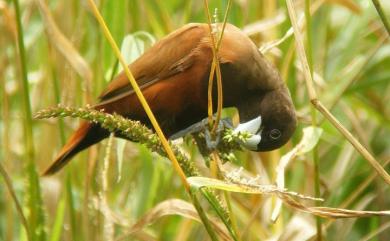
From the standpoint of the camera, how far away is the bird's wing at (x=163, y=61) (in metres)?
2.11

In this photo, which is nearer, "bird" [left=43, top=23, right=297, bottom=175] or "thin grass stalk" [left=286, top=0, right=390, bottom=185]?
"thin grass stalk" [left=286, top=0, right=390, bottom=185]

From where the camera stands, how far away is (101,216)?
213cm

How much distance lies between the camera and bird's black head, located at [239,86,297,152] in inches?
77.7

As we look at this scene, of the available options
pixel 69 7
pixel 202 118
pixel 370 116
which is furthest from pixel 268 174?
pixel 69 7

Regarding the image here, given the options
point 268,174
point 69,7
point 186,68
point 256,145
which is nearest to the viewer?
point 256,145

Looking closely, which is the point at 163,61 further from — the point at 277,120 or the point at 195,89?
the point at 277,120

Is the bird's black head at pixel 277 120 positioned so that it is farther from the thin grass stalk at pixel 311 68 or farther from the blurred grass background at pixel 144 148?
the thin grass stalk at pixel 311 68

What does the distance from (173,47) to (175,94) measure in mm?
116

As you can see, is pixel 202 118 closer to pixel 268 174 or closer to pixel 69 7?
pixel 268 174

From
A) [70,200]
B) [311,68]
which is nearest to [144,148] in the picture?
[70,200]

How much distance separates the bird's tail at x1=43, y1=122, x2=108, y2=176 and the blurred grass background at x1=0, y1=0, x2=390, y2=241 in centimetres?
3

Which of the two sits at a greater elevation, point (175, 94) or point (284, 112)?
point (175, 94)

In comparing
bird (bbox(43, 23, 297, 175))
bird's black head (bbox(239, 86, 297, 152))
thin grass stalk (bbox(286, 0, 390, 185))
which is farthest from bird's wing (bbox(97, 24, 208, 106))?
thin grass stalk (bbox(286, 0, 390, 185))

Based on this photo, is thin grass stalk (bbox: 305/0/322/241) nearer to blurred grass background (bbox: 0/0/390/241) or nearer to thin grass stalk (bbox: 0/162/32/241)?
blurred grass background (bbox: 0/0/390/241)
